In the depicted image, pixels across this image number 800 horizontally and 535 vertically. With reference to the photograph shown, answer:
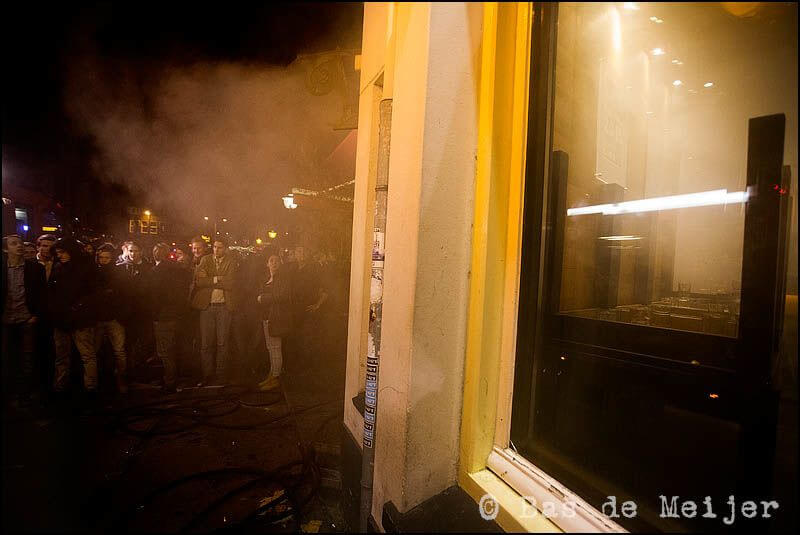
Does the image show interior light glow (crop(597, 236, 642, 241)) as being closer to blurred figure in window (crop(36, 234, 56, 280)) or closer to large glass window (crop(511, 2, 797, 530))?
large glass window (crop(511, 2, 797, 530))

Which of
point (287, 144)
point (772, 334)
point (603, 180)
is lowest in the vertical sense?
point (772, 334)

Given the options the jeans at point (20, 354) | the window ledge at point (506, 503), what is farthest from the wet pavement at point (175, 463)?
the window ledge at point (506, 503)

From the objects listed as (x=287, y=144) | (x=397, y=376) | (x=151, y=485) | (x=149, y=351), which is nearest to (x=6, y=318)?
(x=149, y=351)

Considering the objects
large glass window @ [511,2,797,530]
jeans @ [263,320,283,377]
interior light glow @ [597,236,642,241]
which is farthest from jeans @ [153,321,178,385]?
interior light glow @ [597,236,642,241]

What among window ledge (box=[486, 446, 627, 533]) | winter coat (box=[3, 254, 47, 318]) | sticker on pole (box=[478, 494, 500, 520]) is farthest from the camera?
winter coat (box=[3, 254, 47, 318])

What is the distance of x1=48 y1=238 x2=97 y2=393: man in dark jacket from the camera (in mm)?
4922

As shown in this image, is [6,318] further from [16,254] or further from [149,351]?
[149,351]

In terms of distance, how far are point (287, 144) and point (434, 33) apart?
523 centimetres

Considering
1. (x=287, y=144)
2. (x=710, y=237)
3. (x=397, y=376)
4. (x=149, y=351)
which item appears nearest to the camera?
(x=397, y=376)

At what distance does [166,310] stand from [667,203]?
6947 millimetres

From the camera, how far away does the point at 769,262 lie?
136cm

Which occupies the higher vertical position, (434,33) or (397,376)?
(434,33)

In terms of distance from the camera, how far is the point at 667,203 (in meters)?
3.10

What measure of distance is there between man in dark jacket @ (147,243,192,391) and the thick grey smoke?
7.72ft
